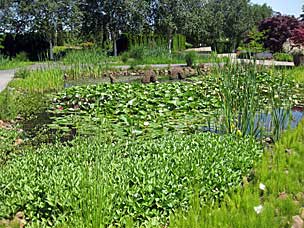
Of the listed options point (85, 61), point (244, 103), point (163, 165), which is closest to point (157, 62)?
point (85, 61)

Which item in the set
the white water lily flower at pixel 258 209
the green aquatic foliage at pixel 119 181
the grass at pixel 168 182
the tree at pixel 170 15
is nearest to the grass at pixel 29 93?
the grass at pixel 168 182

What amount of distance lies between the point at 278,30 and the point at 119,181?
14757 millimetres

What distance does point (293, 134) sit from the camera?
153 inches

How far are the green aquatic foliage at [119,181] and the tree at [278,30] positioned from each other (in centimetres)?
1339

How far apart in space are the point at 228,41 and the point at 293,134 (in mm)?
23910

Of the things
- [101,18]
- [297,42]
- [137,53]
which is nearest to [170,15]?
[101,18]

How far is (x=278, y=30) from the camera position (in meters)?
15.6

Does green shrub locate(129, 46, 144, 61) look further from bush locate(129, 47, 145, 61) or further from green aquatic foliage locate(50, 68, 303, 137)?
green aquatic foliage locate(50, 68, 303, 137)

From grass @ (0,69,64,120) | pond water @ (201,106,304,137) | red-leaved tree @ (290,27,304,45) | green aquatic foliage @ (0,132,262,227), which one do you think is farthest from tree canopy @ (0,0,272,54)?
green aquatic foliage @ (0,132,262,227)

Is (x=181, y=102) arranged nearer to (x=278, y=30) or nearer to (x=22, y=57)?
(x=278, y=30)

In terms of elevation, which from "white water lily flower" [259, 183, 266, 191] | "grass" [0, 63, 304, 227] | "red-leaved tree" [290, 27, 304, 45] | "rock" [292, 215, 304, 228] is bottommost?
"rock" [292, 215, 304, 228]

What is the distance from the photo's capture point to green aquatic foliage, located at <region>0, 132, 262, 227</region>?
7.35 feet

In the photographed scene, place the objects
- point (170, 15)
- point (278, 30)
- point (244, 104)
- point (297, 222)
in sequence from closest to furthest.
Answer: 1. point (297, 222)
2. point (244, 104)
3. point (278, 30)
4. point (170, 15)

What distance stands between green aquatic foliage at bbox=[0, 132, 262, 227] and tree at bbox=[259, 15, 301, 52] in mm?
13389
